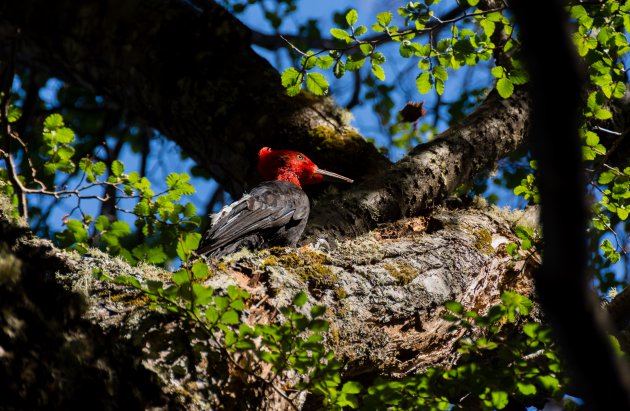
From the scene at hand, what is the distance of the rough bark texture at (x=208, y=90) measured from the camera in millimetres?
3908

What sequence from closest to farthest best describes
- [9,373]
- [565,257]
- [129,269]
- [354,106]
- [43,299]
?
[565,257] → [9,373] → [43,299] → [129,269] → [354,106]

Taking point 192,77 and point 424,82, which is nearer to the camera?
point 424,82

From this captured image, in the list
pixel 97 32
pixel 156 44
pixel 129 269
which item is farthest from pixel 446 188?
pixel 97 32

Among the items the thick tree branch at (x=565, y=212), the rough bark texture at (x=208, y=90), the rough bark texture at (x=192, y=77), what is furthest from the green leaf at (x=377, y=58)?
the thick tree branch at (x=565, y=212)

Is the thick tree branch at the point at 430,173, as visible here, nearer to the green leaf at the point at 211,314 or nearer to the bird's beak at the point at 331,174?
the bird's beak at the point at 331,174

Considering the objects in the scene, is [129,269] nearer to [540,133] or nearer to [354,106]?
[540,133]

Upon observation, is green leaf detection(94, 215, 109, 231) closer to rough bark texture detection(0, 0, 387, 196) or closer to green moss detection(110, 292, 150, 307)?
rough bark texture detection(0, 0, 387, 196)

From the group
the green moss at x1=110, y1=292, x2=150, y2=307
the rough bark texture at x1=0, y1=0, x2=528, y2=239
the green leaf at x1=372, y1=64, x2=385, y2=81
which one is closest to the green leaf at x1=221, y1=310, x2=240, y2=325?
the green moss at x1=110, y1=292, x2=150, y2=307

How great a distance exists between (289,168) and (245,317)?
277 centimetres

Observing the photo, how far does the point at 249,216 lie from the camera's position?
3.94 metres

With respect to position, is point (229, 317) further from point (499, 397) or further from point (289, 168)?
point (289, 168)

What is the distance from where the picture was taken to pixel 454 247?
280 centimetres

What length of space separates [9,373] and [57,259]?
75cm

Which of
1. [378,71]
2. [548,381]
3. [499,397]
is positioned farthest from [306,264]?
[378,71]
